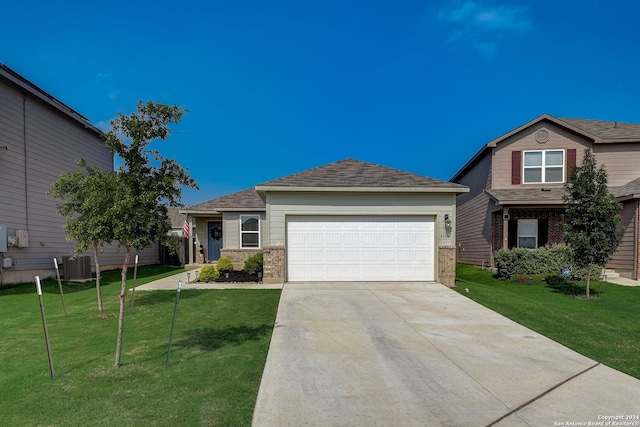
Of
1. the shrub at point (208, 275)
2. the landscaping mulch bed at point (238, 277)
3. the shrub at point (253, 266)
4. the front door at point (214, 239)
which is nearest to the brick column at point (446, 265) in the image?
the landscaping mulch bed at point (238, 277)

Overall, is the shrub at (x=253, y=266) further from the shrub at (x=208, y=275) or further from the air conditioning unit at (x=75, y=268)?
the air conditioning unit at (x=75, y=268)

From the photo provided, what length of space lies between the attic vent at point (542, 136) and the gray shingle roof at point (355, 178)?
7.10m

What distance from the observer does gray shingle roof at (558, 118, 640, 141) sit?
52.4 ft

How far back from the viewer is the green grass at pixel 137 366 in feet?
11.3

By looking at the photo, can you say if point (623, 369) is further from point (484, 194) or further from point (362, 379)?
point (484, 194)

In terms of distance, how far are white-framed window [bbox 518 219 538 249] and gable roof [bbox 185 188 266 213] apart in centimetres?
→ 1168

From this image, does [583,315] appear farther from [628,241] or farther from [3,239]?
[3,239]

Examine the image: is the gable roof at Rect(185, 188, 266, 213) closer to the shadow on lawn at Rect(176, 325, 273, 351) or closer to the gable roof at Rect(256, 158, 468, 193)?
the gable roof at Rect(256, 158, 468, 193)

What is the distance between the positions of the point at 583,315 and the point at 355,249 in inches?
240

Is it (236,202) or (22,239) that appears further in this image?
(236,202)

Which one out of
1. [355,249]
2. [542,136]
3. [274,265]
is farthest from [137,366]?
[542,136]

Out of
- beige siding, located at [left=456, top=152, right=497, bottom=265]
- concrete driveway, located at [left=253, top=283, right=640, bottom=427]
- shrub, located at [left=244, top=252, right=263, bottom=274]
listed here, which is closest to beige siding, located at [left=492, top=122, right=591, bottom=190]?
beige siding, located at [left=456, top=152, right=497, bottom=265]

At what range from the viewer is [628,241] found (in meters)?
13.9

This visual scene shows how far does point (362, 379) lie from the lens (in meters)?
4.36
